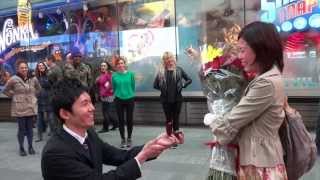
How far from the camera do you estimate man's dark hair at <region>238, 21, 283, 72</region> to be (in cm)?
311

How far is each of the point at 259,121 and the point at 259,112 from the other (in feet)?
0.22

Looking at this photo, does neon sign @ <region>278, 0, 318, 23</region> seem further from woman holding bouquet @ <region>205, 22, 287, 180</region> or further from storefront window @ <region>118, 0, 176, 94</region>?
woman holding bouquet @ <region>205, 22, 287, 180</region>

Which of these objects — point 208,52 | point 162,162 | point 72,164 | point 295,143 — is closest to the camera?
point 72,164

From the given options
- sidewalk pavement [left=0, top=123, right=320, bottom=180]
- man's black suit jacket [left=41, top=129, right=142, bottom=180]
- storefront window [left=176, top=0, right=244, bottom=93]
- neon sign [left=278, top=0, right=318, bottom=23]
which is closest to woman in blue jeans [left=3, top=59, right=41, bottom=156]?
sidewalk pavement [left=0, top=123, right=320, bottom=180]

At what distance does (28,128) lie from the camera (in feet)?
33.3

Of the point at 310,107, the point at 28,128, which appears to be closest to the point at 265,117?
the point at 28,128

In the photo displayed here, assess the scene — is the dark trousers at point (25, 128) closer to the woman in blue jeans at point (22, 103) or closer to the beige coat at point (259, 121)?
the woman in blue jeans at point (22, 103)

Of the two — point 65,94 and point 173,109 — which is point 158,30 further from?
point 65,94

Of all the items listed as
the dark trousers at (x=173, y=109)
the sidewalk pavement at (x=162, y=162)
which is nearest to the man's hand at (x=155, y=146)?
the sidewalk pavement at (x=162, y=162)

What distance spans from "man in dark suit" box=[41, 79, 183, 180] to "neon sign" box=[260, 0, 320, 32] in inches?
357

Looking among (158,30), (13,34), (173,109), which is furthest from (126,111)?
(13,34)

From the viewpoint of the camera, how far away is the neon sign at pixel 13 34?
53.6 ft

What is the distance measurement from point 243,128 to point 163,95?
695 centimetres

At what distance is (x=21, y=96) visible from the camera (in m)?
10.1
